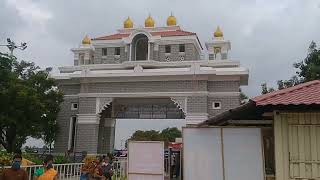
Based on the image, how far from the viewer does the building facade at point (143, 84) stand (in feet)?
81.6

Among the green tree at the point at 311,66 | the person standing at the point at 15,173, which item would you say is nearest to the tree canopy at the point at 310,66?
the green tree at the point at 311,66

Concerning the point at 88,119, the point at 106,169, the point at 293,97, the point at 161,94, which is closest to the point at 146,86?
the point at 161,94

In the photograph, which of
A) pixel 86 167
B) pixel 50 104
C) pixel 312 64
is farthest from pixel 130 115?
pixel 86 167

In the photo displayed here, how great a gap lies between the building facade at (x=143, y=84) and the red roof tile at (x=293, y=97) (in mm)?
15411

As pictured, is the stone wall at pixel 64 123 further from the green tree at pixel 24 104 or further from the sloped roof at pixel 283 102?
the sloped roof at pixel 283 102

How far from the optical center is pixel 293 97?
8523 millimetres

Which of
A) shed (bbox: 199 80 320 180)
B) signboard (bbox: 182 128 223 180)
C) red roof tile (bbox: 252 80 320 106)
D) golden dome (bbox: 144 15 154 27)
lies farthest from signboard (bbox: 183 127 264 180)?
golden dome (bbox: 144 15 154 27)

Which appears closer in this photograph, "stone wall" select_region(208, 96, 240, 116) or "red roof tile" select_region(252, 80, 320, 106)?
"red roof tile" select_region(252, 80, 320, 106)

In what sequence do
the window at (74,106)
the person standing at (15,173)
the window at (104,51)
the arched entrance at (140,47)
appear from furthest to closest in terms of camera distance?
the window at (104,51) < the arched entrance at (140,47) < the window at (74,106) < the person standing at (15,173)

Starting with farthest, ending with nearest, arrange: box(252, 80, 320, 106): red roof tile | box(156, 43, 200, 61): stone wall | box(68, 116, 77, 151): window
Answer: box(156, 43, 200, 61): stone wall, box(68, 116, 77, 151): window, box(252, 80, 320, 106): red roof tile

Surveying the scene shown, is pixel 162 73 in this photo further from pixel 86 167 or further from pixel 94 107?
pixel 86 167

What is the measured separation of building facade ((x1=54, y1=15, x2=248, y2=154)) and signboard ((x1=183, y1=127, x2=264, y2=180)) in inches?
619

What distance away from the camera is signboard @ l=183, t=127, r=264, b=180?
337 inches

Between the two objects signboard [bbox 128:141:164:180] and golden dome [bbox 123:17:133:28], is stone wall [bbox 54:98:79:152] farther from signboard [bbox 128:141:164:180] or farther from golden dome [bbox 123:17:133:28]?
signboard [bbox 128:141:164:180]
